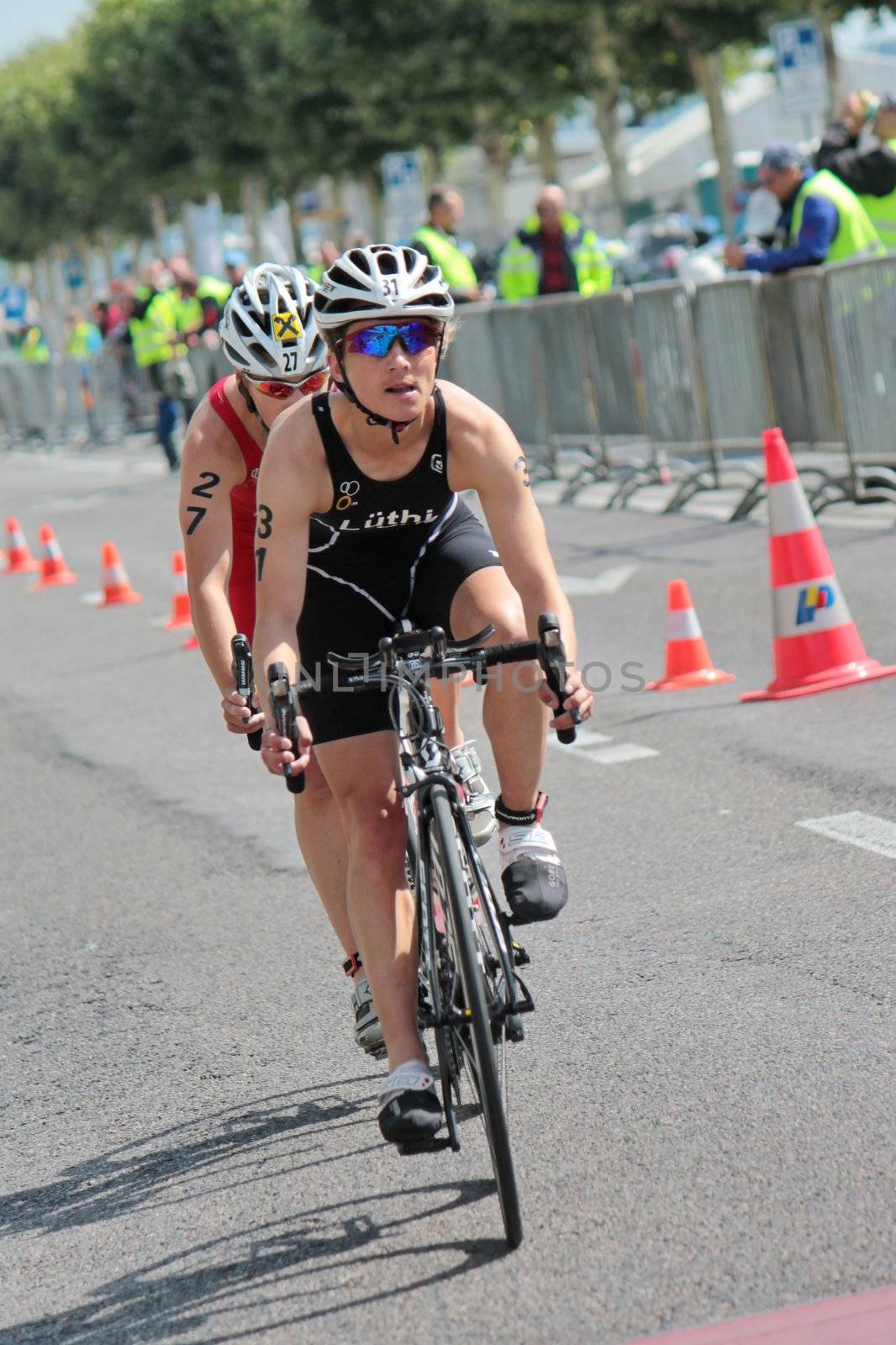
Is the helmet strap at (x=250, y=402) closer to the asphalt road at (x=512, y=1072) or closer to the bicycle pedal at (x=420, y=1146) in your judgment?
the asphalt road at (x=512, y=1072)

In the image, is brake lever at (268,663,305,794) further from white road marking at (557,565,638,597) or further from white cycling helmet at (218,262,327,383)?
white road marking at (557,565,638,597)

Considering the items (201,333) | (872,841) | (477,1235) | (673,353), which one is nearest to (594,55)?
(201,333)

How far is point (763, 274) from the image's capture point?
A: 14.1 metres

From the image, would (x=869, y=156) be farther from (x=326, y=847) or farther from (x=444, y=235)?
(x=326, y=847)

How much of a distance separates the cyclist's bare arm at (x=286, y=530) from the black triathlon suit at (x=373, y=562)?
0.04 m

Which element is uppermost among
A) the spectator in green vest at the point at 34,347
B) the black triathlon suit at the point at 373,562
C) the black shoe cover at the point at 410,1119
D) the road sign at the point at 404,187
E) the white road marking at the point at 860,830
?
the road sign at the point at 404,187

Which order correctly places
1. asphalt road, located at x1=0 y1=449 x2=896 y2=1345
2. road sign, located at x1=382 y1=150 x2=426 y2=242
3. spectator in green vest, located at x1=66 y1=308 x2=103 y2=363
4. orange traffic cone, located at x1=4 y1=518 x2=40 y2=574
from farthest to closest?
spectator in green vest, located at x1=66 y1=308 x2=103 y2=363 < road sign, located at x1=382 y1=150 x2=426 y2=242 < orange traffic cone, located at x1=4 y1=518 x2=40 y2=574 < asphalt road, located at x1=0 y1=449 x2=896 y2=1345

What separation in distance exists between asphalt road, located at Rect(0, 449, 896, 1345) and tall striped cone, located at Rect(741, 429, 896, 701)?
0.27 meters

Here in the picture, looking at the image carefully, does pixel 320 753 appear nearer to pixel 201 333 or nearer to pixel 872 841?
pixel 872 841

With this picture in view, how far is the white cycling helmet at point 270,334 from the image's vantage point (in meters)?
5.23

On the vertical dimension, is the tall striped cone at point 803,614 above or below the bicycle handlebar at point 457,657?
below

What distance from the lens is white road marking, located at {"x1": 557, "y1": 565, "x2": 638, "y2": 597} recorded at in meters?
12.6

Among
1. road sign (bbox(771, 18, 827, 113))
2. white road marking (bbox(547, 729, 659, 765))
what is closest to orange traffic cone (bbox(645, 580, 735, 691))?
white road marking (bbox(547, 729, 659, 765))

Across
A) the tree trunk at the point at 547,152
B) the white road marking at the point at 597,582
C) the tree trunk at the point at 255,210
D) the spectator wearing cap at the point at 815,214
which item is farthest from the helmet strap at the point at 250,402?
the tree trunk at the point at 255,210
